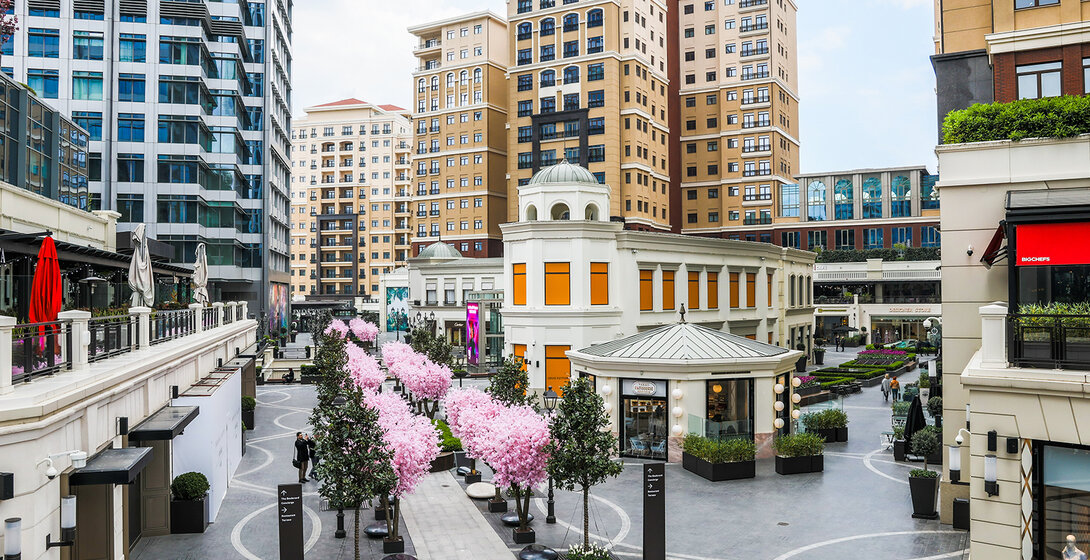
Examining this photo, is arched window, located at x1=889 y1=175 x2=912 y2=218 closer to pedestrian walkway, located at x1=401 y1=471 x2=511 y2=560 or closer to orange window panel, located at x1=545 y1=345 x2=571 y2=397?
orange window panel, located at x1=545 y1=345 x2=571 y2=397

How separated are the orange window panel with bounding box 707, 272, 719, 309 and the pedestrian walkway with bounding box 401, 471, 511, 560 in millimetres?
24806

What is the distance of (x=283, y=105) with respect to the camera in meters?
86.9

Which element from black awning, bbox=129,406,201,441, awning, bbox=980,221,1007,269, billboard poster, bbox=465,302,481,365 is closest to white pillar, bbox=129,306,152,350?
black awning, bbox=129,406,201,441

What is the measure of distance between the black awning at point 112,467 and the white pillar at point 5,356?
206cm

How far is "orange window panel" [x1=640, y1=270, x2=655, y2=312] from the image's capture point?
131 feet

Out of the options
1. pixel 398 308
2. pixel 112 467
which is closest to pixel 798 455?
pixel 112 467

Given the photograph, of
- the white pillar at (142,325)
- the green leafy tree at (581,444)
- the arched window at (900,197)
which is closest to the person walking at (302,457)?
the white pillar at (142,325)

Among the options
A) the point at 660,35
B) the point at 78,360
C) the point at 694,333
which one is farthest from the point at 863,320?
the point at 78,360

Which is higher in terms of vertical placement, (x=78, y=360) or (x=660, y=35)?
(x=660, y=35)

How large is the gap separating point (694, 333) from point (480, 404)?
34.6ft

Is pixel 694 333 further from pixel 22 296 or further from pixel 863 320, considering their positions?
pixel 863 320

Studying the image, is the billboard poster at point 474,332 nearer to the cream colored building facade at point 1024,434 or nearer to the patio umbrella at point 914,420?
the patio umbrella at point 914,420

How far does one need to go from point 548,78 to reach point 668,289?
4762cm

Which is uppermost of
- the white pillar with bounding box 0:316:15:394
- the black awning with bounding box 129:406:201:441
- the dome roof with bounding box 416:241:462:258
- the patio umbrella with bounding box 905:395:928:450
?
the dome roof with bounding box 416:241:462:258
